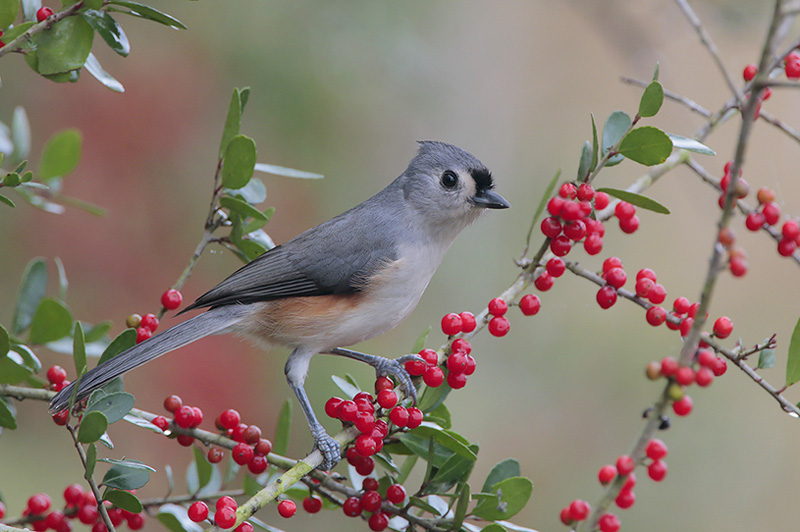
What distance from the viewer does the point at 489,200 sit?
297 centimetres

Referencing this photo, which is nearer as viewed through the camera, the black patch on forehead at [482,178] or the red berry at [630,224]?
the red berry at [630,224]

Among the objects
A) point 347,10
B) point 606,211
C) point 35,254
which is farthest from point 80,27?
point 35,254

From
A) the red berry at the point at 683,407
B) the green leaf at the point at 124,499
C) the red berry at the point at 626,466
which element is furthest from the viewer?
the green leaf at the point at 124,499

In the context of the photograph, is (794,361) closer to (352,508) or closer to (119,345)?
(352,508)

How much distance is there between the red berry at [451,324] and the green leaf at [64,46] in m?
1.14

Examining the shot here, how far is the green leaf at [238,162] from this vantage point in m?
2.09

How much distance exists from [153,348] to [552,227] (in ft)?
4.47

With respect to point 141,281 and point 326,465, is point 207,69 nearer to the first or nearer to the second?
point 141,281

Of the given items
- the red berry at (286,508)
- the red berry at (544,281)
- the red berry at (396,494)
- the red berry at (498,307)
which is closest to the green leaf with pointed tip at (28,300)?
the red berry at (286,508)

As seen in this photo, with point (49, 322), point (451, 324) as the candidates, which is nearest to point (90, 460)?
point (49, 322)

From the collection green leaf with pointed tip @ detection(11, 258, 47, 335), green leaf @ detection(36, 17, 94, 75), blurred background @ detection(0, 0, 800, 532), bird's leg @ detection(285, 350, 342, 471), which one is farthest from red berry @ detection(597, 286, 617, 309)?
blurred background @ detection(0, 0, 800, 532)

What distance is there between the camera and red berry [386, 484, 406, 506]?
1.92 metres

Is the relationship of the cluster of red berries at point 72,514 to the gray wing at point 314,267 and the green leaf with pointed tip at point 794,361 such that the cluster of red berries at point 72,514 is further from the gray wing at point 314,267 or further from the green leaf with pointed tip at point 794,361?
the green leaf with pointed tip at point 794,361

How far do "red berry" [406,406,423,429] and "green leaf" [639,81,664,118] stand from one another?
0.91 meters
